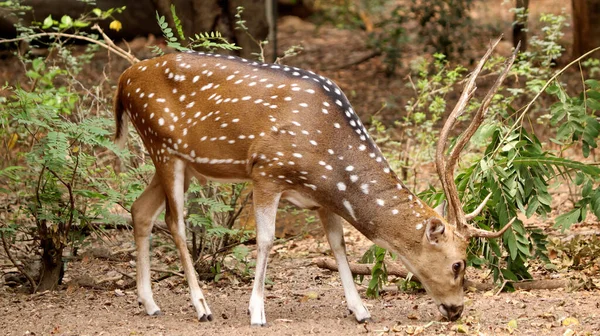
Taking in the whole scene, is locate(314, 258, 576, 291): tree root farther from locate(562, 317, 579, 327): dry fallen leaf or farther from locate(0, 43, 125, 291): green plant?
locate(0, 43, 125, 291): green plant

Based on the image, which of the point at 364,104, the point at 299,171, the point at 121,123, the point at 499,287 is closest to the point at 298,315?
the point at 299,171

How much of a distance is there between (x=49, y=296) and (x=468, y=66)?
31.1ft

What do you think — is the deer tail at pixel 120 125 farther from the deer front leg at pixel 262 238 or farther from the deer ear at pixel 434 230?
the deer ear at pixel 434 230

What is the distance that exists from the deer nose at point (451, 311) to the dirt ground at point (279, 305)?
5 centimetres

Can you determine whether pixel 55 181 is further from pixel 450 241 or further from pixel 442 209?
pixel 450 241

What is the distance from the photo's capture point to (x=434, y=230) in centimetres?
580

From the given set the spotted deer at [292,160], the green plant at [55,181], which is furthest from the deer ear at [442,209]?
the green plant at [55,181]

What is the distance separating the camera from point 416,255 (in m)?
5.96

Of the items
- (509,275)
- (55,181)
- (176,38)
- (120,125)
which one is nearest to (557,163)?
(509,275)

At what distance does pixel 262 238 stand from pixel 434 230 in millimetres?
1149

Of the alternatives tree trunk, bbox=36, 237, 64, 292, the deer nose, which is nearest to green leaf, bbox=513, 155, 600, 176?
the deer nose

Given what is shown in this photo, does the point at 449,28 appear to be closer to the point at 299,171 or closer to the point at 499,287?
the point at 499,287

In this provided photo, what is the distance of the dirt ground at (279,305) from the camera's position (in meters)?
5.95

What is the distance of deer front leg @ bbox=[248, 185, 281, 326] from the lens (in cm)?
605
